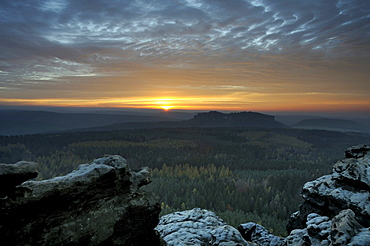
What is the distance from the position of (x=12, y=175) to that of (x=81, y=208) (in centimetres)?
385

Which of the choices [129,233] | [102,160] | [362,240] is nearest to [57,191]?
[102,160]

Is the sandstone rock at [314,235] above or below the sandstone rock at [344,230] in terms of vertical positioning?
below

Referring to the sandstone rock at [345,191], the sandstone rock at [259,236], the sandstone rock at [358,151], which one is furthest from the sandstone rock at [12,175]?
the sandstone rock at [358,151]

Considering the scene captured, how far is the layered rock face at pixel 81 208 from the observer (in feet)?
32.9

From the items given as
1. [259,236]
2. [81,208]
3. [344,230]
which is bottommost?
[259,236]

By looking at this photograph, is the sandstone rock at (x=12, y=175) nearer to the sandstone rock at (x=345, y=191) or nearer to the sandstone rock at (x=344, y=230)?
the sandstone rock at (x=344, y=230)

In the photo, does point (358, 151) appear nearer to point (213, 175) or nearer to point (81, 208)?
point (81, 208)

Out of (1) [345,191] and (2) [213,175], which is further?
(2) [213,175]

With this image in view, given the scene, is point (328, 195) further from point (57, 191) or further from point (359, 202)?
point (57, 191)

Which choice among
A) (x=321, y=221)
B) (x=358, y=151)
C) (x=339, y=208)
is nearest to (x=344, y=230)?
(x=321, y=221)

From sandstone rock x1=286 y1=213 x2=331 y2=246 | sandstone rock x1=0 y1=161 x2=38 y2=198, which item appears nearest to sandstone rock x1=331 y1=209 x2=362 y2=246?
sandstone rock x1=286 y1=213 x2=331 y2=246

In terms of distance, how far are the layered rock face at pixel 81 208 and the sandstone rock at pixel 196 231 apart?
3.00 m

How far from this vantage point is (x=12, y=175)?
999 cm

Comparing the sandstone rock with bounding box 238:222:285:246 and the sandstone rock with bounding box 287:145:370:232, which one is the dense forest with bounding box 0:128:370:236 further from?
the sandstone rock with bounding box 287:145:370:232
